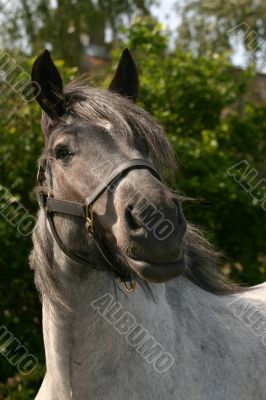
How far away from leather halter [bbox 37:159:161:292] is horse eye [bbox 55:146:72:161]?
19cm

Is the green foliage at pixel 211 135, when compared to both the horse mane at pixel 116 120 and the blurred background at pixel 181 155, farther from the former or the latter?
the horse mane at pixel 116 120

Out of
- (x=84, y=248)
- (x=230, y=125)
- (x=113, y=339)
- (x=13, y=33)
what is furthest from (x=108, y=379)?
(x=13, y=33)

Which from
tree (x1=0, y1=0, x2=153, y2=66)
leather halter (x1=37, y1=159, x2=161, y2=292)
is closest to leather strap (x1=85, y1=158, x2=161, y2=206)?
leather halter (x1=37, y1=159, x2=161, y2=292)

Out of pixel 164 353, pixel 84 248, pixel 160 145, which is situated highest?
pixel 160 145

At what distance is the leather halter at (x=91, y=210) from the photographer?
216cm

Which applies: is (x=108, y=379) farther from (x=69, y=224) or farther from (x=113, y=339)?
(x=69, y=224)

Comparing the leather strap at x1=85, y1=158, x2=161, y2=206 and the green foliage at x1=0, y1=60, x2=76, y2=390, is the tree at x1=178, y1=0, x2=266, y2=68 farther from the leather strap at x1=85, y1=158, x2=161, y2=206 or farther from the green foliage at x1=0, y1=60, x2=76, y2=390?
the leather strap at x1=85, y1=158, x2=161, y2=206

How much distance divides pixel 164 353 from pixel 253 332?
66 cm

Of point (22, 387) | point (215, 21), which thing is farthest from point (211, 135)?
point (215, 21)

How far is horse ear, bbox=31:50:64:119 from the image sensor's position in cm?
251

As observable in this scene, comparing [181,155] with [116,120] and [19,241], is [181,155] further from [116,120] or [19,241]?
[116,120]

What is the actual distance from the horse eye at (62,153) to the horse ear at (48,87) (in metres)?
0.22

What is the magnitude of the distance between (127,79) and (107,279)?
1.06m

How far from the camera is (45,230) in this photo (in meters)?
2.51
